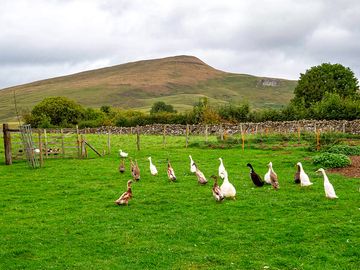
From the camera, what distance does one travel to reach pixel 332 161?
2477 cm

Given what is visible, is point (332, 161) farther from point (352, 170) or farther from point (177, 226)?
point (177, 226)

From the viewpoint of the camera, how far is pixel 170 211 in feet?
53.6

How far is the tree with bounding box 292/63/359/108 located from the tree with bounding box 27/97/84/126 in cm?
4486

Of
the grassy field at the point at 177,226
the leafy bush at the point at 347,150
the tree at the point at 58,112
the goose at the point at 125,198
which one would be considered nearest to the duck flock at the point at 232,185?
the goose at the point at 125,198

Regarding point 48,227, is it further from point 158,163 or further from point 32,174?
point 158,163

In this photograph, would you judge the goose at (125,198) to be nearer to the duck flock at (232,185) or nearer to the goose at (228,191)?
the duck flock at (232,185)

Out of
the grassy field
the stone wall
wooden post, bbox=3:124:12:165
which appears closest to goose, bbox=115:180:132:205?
the grassy field

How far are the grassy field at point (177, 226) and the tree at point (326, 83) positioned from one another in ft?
181

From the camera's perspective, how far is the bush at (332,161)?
24.4 m

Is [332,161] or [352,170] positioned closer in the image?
[352,170]

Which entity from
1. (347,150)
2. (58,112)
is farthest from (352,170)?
(58,112)

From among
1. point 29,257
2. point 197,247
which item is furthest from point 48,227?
point 197,247

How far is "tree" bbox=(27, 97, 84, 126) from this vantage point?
86.4m

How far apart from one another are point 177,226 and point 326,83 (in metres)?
67.9
